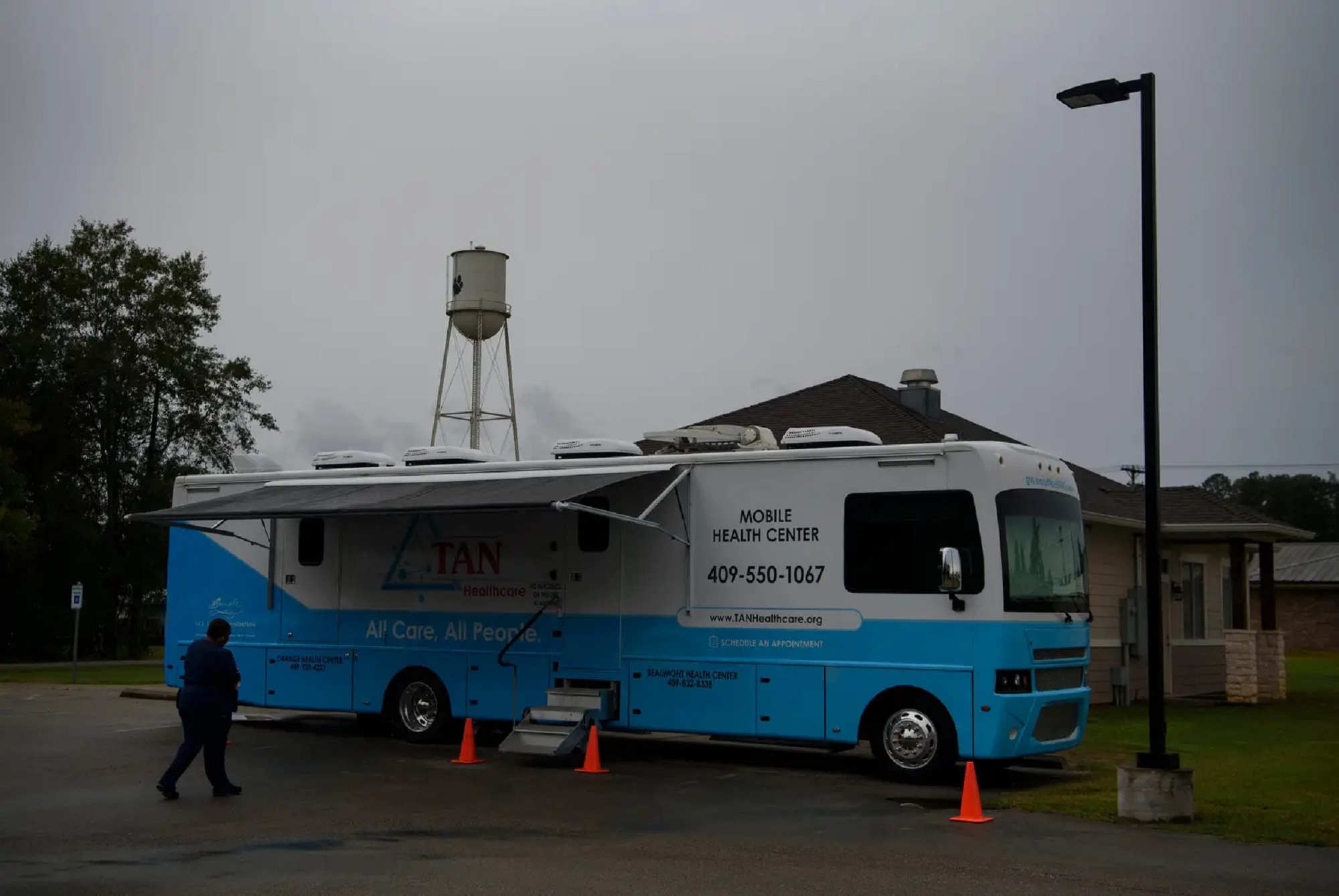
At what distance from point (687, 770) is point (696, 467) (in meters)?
3.17

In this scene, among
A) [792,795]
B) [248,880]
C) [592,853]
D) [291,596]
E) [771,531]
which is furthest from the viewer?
[291,596]

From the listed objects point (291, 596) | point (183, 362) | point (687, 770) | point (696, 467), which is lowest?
point (687, 770)

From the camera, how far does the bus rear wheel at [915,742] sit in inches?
532

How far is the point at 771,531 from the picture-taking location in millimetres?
14781

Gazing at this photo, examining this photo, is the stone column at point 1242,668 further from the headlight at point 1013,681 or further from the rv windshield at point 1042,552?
the headlight at point 1013,681

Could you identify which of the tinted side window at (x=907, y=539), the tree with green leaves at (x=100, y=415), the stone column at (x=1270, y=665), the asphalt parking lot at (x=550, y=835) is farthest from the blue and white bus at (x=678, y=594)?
the tree with green leaves at (x=100, y=415)

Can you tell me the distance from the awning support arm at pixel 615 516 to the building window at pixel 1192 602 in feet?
53.7

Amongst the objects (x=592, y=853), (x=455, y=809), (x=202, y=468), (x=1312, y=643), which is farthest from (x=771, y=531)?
(x=1312, y=643)

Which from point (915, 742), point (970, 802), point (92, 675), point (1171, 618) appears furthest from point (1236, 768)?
point (92, 675)

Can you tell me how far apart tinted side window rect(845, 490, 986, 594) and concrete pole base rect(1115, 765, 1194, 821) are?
2.54 meters

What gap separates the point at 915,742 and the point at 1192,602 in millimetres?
17215

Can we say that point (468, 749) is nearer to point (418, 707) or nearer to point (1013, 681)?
point (418, 707)

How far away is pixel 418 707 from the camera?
16891mm

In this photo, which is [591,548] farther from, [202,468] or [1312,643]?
[1312,643]
